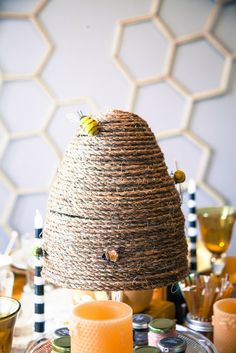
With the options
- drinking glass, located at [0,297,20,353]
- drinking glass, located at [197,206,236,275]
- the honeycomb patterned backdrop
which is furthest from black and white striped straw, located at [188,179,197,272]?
the honeycomb patterned backdrop

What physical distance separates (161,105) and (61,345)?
160 centimetres

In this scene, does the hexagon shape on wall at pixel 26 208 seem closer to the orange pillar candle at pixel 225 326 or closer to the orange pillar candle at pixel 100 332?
the orange pillar candle at pixel 225 326

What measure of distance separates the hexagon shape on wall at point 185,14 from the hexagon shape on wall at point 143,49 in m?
0.07

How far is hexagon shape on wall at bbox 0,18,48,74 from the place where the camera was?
2229mm

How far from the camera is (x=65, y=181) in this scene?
2.27 feet

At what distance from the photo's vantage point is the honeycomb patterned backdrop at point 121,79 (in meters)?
2.20

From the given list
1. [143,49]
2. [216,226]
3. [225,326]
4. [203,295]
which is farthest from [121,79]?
[225,326]

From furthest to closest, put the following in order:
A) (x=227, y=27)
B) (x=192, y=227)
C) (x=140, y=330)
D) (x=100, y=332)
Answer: (x=227, y=27)
(x=192, y=227)
(x=140, y=330)
(x=100, y=332)

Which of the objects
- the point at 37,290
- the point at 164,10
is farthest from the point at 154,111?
the point at 37,290

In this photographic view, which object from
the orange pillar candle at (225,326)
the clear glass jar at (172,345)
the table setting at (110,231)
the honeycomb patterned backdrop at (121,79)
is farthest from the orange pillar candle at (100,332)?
the honeycomb patterned backdrop at (121,79)

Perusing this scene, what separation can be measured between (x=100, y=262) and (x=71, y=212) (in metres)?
0.07

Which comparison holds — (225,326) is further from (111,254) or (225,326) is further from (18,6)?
(18,6)

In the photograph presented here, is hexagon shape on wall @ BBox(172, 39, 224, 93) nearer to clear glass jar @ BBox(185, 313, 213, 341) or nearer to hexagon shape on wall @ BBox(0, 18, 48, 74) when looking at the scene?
hexagon shape on wall @ BBox(0, 18, 48, 74)

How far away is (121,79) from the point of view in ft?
7.30
